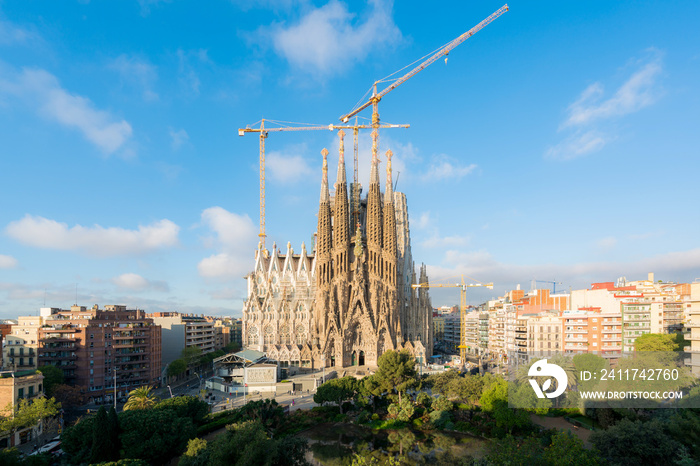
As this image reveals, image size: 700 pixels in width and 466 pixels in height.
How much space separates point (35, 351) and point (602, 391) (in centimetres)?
5526

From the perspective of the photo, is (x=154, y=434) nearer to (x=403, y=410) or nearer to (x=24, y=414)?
(x=24, y=414)

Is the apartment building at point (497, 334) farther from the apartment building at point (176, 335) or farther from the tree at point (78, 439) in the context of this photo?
the tree at point (78, 439)

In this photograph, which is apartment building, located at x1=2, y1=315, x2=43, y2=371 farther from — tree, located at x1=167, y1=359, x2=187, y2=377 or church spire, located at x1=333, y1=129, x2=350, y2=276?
church spire, located at x1=333, y1=129, x2=350, y2=276

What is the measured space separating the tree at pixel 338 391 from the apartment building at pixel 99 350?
22156 mm

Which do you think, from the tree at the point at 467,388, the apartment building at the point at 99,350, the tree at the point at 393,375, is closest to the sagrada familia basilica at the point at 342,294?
the apartment building at the point at 99,350

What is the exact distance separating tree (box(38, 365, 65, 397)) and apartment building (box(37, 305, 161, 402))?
2.64m

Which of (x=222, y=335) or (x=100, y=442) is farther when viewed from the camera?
(x=222, y=335)

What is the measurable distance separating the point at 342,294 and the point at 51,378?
3939cm

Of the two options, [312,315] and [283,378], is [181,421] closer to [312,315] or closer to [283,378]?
[283,378]

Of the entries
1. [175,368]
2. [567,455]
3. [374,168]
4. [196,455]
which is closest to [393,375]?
[196,455]

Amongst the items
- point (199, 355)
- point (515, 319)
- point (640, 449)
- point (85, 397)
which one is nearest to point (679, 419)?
point (640, 449)

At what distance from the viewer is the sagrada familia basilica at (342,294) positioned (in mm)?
69062

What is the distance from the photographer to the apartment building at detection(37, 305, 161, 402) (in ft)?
159

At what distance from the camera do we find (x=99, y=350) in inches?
1986
